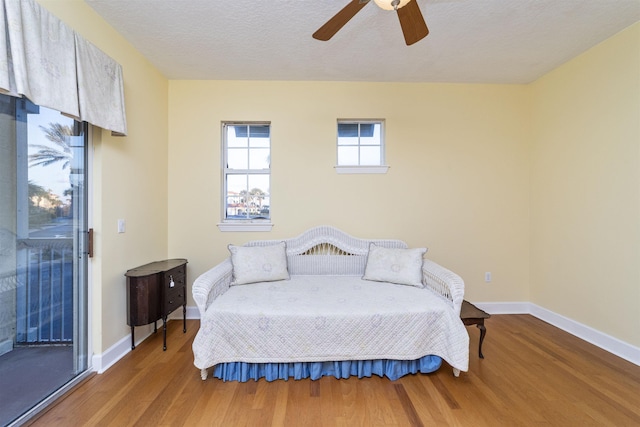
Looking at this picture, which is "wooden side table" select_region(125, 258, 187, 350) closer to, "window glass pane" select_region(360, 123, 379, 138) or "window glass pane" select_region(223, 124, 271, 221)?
"window glass pane" select_region(223, 124, 271, 221)

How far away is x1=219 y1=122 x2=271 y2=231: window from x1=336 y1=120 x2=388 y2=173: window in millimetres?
856

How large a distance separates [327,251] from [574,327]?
2485 millimetres

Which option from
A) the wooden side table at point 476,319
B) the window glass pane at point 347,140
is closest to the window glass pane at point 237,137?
the window glass pane at point 347,140

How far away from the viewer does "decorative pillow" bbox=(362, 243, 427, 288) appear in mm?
2381

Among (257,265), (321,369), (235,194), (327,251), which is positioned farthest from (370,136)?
(321,369)

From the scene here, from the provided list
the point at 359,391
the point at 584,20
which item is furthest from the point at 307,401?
the point at 584,20

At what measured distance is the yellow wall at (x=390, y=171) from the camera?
2.93 metres

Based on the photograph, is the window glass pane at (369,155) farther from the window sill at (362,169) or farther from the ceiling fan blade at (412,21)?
the ceiling fan blade at (412,21)

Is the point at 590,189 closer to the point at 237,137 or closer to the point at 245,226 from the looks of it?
the point at 245,226

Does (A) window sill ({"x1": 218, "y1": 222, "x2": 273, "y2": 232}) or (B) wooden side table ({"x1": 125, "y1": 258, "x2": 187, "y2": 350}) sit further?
(A) window sill ({"x1": 218, "y1": 222, "x2": 273, "y2": 232})

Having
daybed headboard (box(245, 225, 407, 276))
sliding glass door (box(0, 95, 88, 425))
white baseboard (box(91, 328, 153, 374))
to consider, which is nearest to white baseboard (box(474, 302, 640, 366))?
daybed headboard (box(245, 225, 407, 276))

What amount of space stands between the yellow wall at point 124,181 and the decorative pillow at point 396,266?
2.14 metres

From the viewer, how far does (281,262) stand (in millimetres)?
2553

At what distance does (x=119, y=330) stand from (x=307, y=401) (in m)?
1.67
